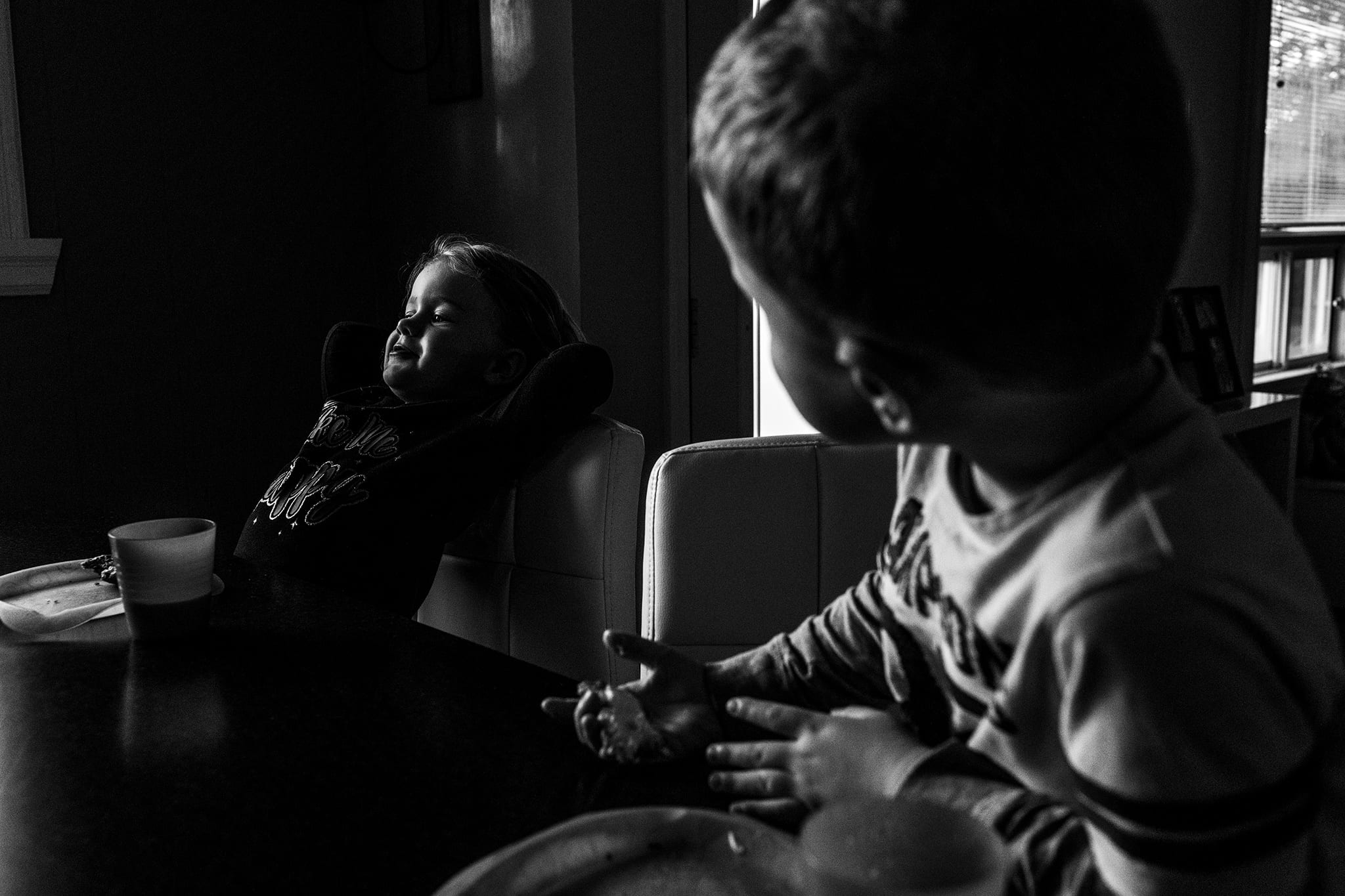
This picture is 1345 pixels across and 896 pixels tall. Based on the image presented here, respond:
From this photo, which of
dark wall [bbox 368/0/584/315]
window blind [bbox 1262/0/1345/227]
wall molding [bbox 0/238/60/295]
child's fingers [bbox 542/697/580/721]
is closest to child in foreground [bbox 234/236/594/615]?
dark wall [bbox 368/0/584/315]

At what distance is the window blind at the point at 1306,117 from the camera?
3.60m

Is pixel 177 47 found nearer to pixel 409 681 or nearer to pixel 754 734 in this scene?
pixel 409 681

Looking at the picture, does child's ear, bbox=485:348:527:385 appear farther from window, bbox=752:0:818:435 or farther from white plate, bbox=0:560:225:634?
window, bbox=752:0:818:435

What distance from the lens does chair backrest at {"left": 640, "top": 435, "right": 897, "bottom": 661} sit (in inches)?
48.9

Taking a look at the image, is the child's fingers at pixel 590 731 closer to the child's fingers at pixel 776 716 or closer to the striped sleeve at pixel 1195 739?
the child's fingers at pixel 776 716

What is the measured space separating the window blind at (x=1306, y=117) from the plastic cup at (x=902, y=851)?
3610 mm

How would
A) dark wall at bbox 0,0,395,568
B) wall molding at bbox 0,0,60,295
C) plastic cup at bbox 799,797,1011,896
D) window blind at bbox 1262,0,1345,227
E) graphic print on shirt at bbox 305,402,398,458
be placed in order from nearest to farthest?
plastic cup at bbox 799,797,1011,896 → graphic print on shirt at bbox 305,402,398,458 → wall molding at bbox 0,0,60,295 → dark wall at bbox 0,0,395,568 → window blind at bbox 1262,0,1345,227

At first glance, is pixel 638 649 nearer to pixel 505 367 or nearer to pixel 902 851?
pixel 902 851

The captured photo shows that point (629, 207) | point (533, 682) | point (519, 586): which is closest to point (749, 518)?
point (519, 586)

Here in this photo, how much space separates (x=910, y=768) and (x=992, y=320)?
267mm

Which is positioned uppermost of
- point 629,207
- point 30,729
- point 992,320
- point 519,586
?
point 629,207

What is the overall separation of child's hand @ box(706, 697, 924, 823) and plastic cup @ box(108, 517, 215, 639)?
545mm

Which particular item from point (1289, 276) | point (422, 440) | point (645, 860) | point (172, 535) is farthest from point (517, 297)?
point (1289, 276)

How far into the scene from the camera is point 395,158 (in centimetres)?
278
